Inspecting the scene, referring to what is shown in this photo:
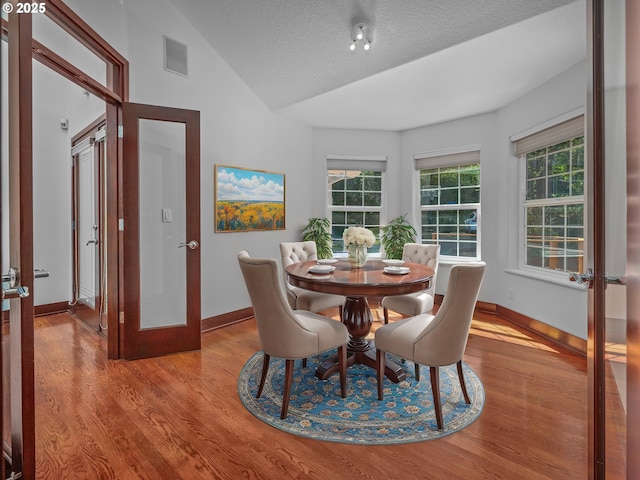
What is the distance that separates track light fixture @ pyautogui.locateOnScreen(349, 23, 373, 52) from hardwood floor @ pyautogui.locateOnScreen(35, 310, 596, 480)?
8.64ft

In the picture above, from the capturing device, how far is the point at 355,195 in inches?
205

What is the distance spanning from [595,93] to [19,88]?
207 cm

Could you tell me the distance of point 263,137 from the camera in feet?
14.1

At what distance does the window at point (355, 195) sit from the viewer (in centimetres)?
516

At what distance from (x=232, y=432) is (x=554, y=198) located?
3.55 m

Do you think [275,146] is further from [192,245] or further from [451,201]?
[451,201]

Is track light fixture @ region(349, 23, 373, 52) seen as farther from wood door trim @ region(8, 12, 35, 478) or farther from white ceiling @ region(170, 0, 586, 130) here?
wood door trim @ region(8, 12, 35, 478)

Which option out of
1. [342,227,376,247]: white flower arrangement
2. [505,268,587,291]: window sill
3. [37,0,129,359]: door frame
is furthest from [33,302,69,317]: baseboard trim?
[505,268,587,291]: window sill

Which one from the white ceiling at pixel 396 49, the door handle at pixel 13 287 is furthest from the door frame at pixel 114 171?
the door handle at pixel 13 287

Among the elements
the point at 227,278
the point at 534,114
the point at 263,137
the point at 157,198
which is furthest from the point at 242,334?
the point at 534,114

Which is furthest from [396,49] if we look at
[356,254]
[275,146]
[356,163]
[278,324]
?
[278,324]

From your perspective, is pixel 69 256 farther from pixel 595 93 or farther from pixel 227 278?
pixel 595 93

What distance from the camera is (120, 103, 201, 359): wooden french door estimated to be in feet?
9.32

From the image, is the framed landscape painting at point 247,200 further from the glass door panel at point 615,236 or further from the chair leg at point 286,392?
the glass door panel at point 615,236
